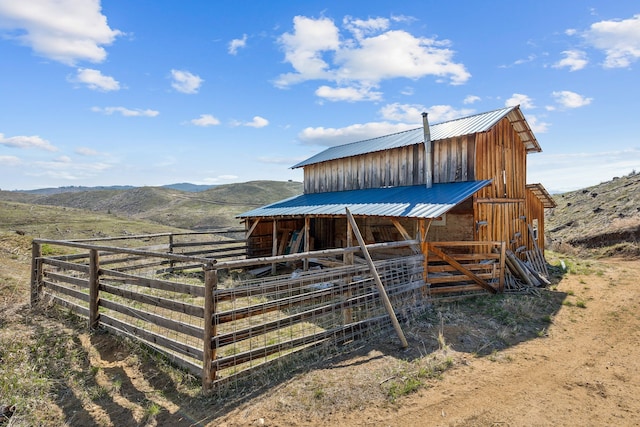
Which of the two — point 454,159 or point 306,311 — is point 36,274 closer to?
point 306,311

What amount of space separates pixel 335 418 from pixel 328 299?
257 centimetres

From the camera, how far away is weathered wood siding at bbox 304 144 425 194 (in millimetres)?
16031

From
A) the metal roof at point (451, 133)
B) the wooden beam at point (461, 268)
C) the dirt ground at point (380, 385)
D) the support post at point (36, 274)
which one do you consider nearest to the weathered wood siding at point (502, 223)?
the wooden beam at point (461, 268)

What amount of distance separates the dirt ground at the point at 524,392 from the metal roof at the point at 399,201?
4329 millimetres

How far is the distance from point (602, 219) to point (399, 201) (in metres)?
21.4

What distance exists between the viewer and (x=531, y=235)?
54.0 ft

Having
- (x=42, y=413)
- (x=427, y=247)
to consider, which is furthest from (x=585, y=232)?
(x=42, y=413)

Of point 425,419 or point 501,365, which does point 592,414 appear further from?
point 425,419

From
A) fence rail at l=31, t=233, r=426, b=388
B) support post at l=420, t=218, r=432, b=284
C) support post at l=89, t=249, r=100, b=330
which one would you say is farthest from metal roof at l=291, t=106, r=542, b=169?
support post at l=89, t=249, r=100, b=330

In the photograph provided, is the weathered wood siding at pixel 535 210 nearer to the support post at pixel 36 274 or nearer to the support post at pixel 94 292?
the support post at pixel 94 292

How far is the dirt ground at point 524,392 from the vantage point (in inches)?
196

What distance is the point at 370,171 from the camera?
18.3 metres

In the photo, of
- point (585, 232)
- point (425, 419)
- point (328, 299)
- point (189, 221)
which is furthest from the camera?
point (189, 221)

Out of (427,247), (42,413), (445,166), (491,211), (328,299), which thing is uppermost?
(445,166)
